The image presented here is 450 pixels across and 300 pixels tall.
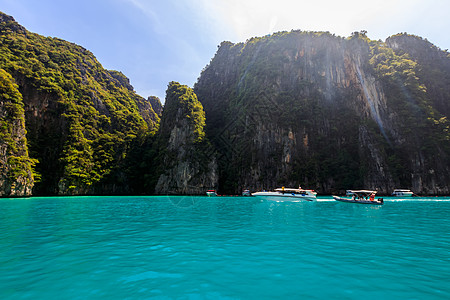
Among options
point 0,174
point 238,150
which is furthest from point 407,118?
point 0,174

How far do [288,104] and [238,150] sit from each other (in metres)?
28.1

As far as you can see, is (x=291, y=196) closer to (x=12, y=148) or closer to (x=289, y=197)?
(x=289, y=197)

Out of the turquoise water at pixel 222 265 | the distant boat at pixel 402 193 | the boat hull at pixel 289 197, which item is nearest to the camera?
the turquoise water at pixel 222 265

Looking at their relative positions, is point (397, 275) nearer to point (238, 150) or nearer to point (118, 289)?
point (118, 289)

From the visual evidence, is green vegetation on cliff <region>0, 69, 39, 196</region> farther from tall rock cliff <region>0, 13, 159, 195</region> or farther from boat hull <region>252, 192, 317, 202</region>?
boat hull <region>252, 192, 317, 202</region>

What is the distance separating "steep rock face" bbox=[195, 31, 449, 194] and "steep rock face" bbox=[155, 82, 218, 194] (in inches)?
314

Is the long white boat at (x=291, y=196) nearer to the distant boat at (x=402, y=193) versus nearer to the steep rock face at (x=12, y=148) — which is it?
the distant boat at (x=402, y=193)

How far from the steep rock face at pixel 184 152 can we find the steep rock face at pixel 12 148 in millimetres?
38924

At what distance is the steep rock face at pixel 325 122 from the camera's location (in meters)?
75.0

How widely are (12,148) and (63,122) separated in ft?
88.2

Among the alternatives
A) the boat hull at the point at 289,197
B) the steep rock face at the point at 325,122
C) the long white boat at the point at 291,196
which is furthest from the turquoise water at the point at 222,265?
the steep rock face at the point at 325,122

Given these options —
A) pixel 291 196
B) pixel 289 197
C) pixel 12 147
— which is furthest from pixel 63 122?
pixel 291 196

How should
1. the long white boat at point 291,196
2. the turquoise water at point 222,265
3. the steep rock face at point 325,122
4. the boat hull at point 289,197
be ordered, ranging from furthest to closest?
the steep rock face at point 325,122 < the long white boat at point 291,196 < the boat hull at point 289,197 < the turquoise water at point 222,265

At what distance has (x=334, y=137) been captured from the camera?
86.2 meters
